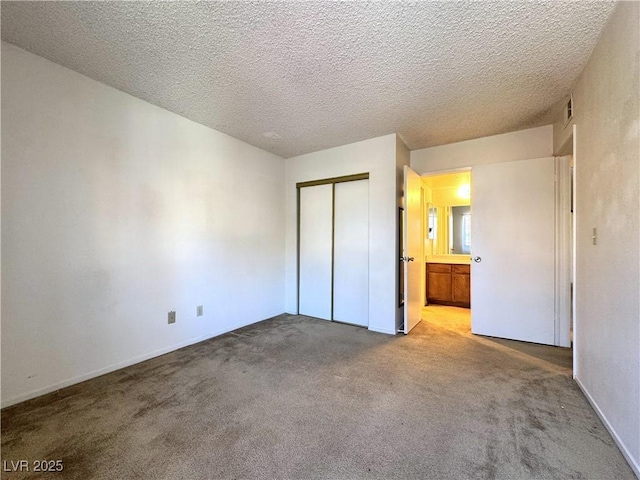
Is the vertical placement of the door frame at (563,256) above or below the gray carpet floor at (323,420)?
above

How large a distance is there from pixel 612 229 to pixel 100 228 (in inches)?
144

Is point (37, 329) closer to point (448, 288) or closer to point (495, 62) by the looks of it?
point (495, 62)

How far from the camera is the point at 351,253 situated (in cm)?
382

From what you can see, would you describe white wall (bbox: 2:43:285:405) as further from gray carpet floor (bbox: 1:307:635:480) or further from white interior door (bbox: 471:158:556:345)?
white interior door (bbox: 471:158:556:345)

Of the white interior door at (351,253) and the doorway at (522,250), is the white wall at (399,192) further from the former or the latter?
the doorway at (522,250)

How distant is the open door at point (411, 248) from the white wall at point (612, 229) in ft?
4.97

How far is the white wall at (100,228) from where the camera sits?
1.89m

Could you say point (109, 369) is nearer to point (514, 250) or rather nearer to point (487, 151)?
point (514, 250)

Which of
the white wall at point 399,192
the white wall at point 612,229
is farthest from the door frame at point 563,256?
the white wall at point 399,192

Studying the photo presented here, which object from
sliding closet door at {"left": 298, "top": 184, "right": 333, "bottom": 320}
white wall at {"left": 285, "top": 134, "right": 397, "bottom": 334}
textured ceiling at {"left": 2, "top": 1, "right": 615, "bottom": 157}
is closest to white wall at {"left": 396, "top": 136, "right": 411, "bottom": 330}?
white wall at {"left": 285, "top": 134, "right": 397, "bottom": 334}

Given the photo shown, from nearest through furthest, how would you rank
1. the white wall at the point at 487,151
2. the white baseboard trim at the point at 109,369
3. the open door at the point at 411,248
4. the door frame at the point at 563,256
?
the white baseboard trim at the point at 109,369, the door frame at the point at 563,256, the white wall at the point at 487,151, the open door at the point at 411,248

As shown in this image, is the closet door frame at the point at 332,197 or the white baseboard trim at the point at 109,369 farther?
the closet door frame at the point at 332,197

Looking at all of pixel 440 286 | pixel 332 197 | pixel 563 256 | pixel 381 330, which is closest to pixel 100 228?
pixel 332 197

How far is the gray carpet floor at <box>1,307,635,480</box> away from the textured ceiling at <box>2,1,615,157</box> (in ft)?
8.11
